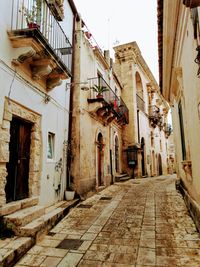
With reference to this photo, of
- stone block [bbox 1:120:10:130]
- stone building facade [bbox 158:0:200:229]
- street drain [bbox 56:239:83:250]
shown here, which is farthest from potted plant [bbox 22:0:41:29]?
street drain [bbox 56:239:83:250]

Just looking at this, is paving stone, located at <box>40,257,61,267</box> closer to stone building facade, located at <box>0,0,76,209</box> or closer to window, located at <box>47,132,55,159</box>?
stone building facade, located at <box>0,0,76,209</box>

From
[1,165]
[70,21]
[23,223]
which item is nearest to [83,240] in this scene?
[23,223]

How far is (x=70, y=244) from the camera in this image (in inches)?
155

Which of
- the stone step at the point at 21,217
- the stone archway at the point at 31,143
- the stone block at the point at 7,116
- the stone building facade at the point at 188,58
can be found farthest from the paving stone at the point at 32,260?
the stone building facade at the point at 188,58

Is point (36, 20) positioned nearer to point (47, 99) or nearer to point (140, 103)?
point (47, 99)

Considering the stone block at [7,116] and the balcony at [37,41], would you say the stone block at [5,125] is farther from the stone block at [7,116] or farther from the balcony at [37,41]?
the balcony at [37,41]

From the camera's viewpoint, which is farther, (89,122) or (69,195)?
(89,122)

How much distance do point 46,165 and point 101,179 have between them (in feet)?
16.7

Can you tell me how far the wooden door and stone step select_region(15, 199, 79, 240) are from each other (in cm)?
80

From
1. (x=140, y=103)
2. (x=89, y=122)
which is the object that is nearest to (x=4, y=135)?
(x=89, y=122)

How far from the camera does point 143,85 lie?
20.9 m

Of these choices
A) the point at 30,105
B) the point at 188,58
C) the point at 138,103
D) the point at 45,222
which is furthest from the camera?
the point at 138,103

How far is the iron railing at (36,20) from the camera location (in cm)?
467

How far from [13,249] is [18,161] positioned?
81.9 inches
